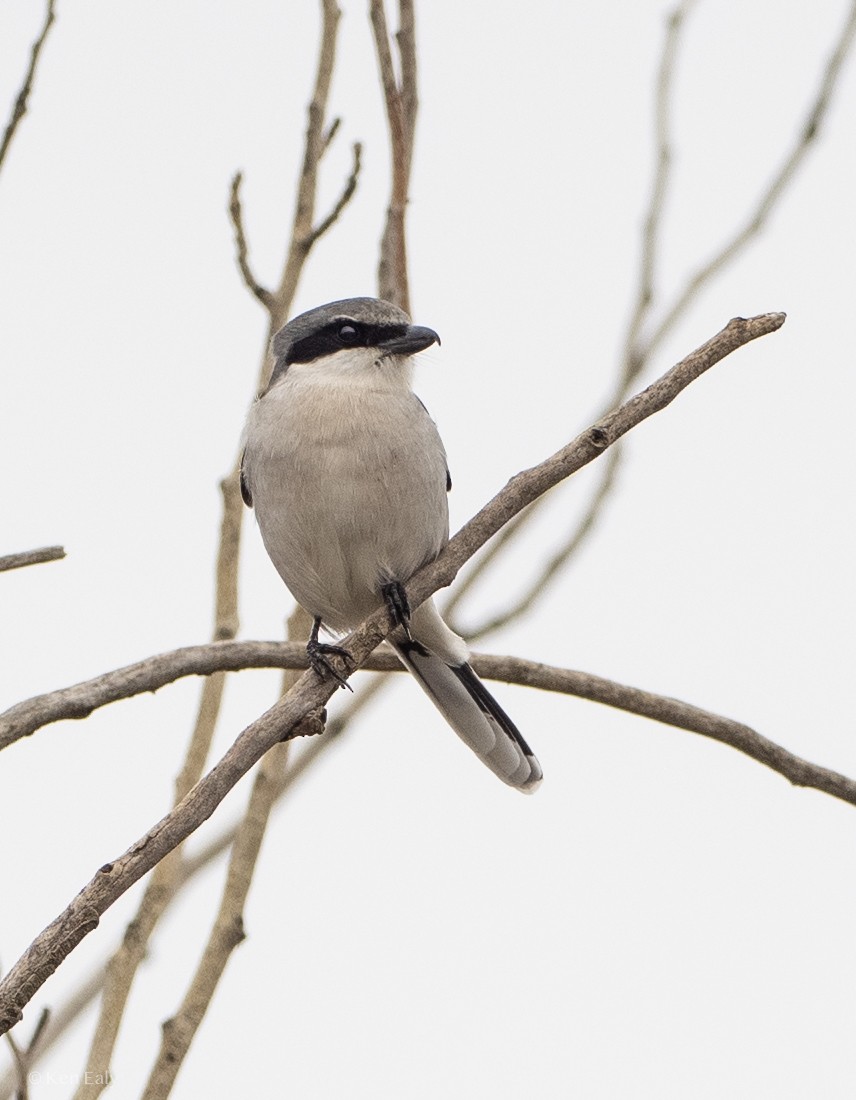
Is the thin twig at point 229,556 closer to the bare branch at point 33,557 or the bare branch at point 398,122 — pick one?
the bare branch at point 398,122

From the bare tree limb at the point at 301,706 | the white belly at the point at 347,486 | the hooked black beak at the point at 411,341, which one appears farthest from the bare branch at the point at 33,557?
the hooked black beak at the point at 411,341

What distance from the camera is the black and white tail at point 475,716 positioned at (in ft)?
14.7

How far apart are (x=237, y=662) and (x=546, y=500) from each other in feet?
3.78

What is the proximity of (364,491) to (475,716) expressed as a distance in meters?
0.90

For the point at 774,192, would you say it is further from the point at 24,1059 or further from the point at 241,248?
the point at 24,1059

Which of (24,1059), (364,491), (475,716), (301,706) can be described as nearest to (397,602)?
(364,491)

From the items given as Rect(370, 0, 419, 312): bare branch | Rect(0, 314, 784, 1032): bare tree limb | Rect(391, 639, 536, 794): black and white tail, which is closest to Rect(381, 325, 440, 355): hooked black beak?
Rect(370, 0, 419, 312): bare branch

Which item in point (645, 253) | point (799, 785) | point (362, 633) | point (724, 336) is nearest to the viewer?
point (724, 336)

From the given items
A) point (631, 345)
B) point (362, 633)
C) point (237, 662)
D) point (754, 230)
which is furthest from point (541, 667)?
point (754, 230)

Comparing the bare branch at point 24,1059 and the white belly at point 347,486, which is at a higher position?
the white belly at point 347,486

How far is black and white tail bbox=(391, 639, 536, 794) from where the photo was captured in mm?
4473

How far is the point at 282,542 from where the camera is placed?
164 inches

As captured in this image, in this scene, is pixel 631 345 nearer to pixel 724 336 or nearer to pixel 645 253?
pixel 645 253

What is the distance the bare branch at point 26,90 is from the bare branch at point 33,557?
0.78 m
